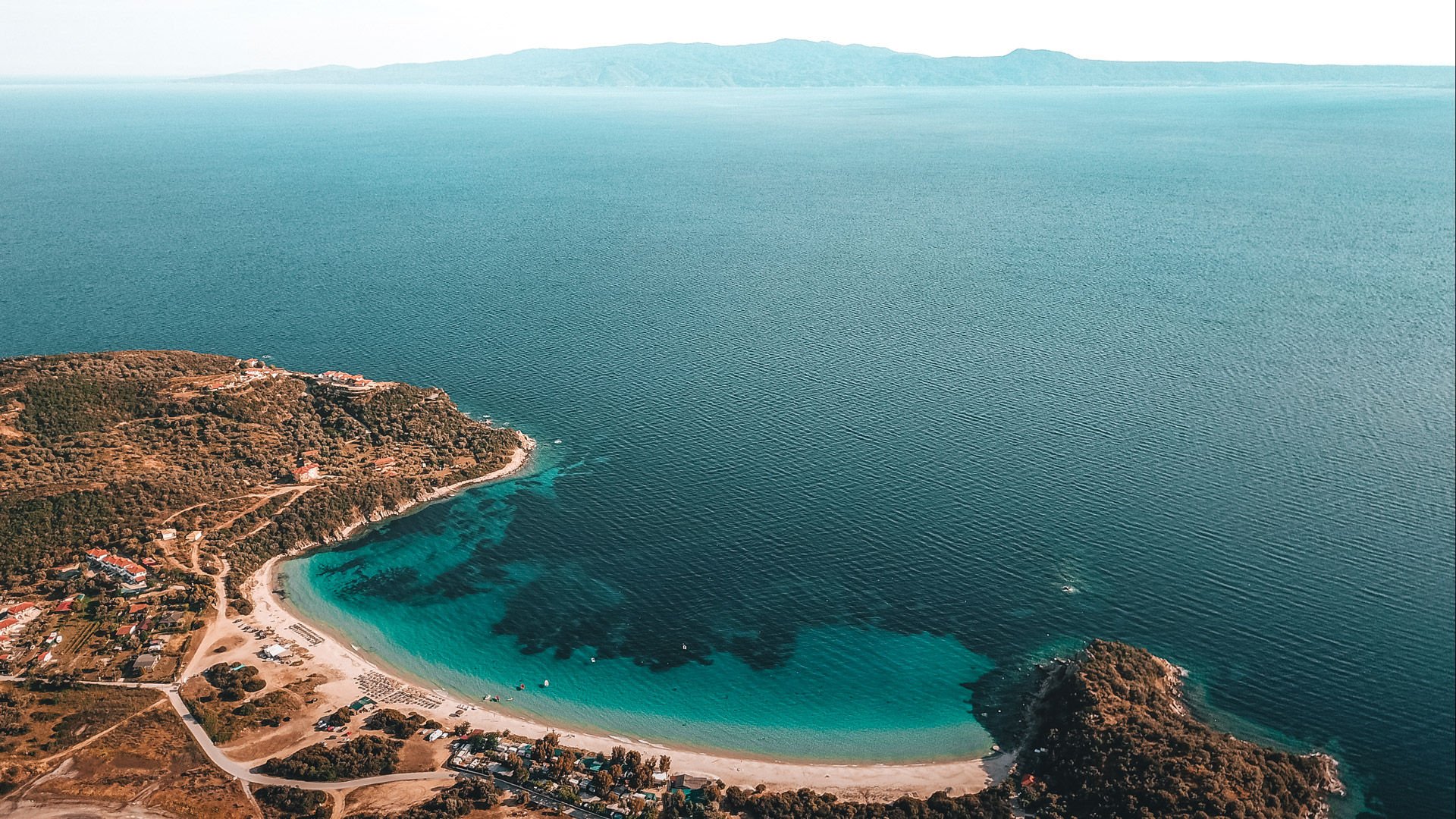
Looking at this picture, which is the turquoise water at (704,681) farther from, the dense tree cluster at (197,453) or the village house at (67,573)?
the village house at (67,573)

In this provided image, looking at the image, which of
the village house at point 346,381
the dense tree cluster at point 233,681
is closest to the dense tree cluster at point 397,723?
the dense tree cluster at point 233,681

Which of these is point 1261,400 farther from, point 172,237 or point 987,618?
point 172,237

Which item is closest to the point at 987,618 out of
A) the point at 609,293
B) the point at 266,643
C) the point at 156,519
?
the point at 266,643

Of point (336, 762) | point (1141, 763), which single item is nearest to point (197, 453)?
point (336, 762)

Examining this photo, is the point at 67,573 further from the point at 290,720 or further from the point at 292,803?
the point at 292,803

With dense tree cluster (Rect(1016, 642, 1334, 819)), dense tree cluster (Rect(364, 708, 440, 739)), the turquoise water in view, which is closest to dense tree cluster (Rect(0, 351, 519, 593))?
the turquoise water

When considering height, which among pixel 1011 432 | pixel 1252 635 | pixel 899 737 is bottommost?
pixel 899 737
